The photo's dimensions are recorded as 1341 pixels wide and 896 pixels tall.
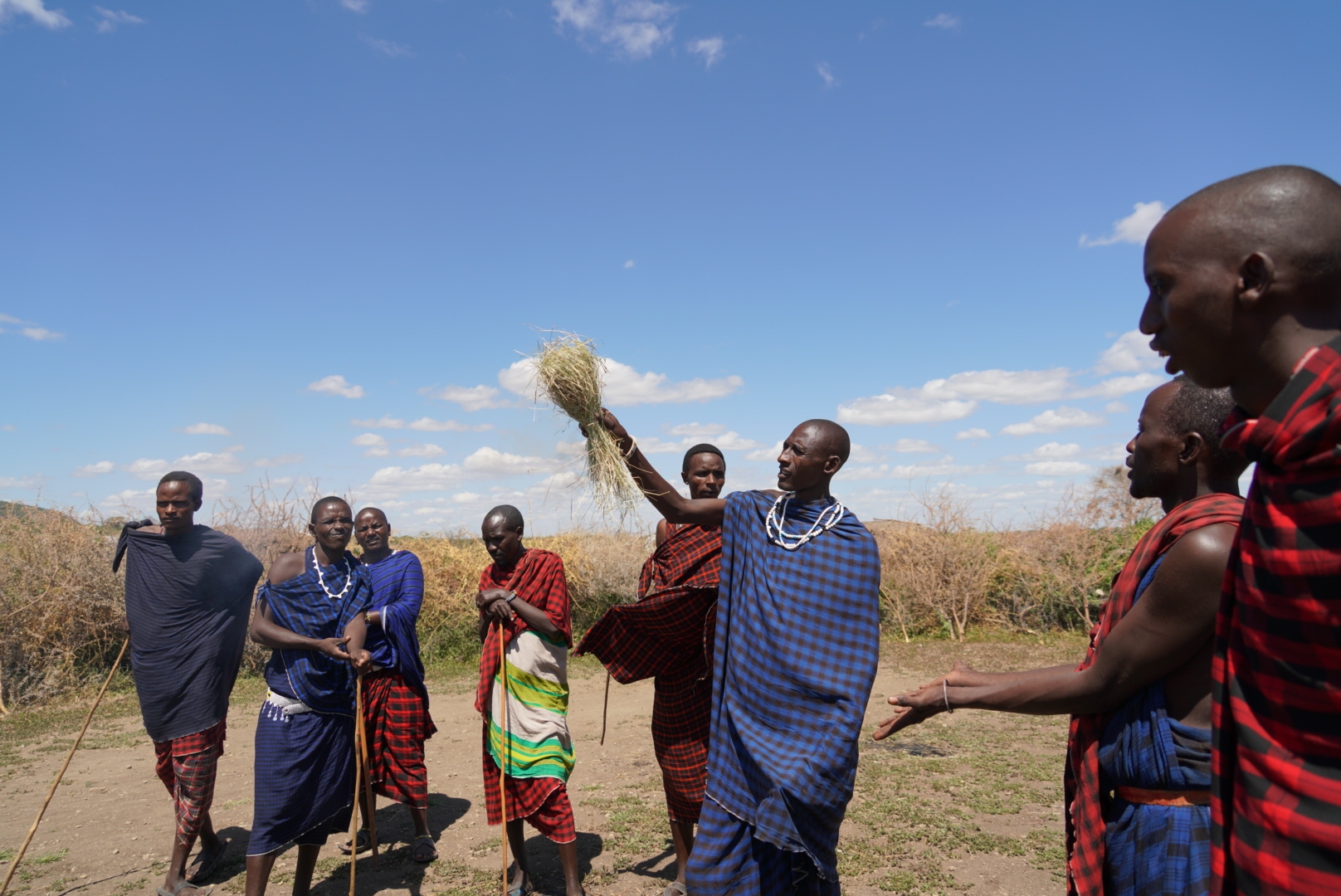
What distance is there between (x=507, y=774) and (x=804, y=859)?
2.22m

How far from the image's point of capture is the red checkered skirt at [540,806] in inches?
184

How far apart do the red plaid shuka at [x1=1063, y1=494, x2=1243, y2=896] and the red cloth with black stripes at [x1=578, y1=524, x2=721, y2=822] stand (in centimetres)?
230

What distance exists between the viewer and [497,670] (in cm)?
507

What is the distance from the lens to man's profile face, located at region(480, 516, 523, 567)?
16.8ft

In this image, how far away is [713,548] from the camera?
4457 millimetres

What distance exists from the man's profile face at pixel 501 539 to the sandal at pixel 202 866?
258cm

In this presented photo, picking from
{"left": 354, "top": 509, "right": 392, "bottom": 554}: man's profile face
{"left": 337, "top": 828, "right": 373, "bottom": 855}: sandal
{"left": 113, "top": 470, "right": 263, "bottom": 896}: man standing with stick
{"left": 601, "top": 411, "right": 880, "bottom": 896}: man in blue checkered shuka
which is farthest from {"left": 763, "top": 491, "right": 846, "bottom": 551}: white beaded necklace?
{"left": 337, "top": 828, "right": 373, "bottom": 855}: sandal

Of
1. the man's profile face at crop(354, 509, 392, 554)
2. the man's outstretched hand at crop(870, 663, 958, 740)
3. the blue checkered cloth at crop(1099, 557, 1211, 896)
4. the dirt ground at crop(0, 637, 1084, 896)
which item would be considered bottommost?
the dirt ground at crop(0, 637, 1084, 896)

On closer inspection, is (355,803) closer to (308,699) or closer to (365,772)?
(308,699)

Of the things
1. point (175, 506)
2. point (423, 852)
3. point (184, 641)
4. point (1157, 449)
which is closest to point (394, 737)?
point (423, 852)

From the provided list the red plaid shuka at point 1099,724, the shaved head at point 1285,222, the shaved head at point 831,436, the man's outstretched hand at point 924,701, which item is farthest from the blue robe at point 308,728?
the shaved head at point 1285,222

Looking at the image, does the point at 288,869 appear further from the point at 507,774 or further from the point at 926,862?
the point at 926,862

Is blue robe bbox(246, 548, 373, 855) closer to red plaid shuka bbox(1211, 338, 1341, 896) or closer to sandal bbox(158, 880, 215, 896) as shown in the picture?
sandal bbox(158, 880, 215, 896)

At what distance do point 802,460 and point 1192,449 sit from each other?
1.57 metres
